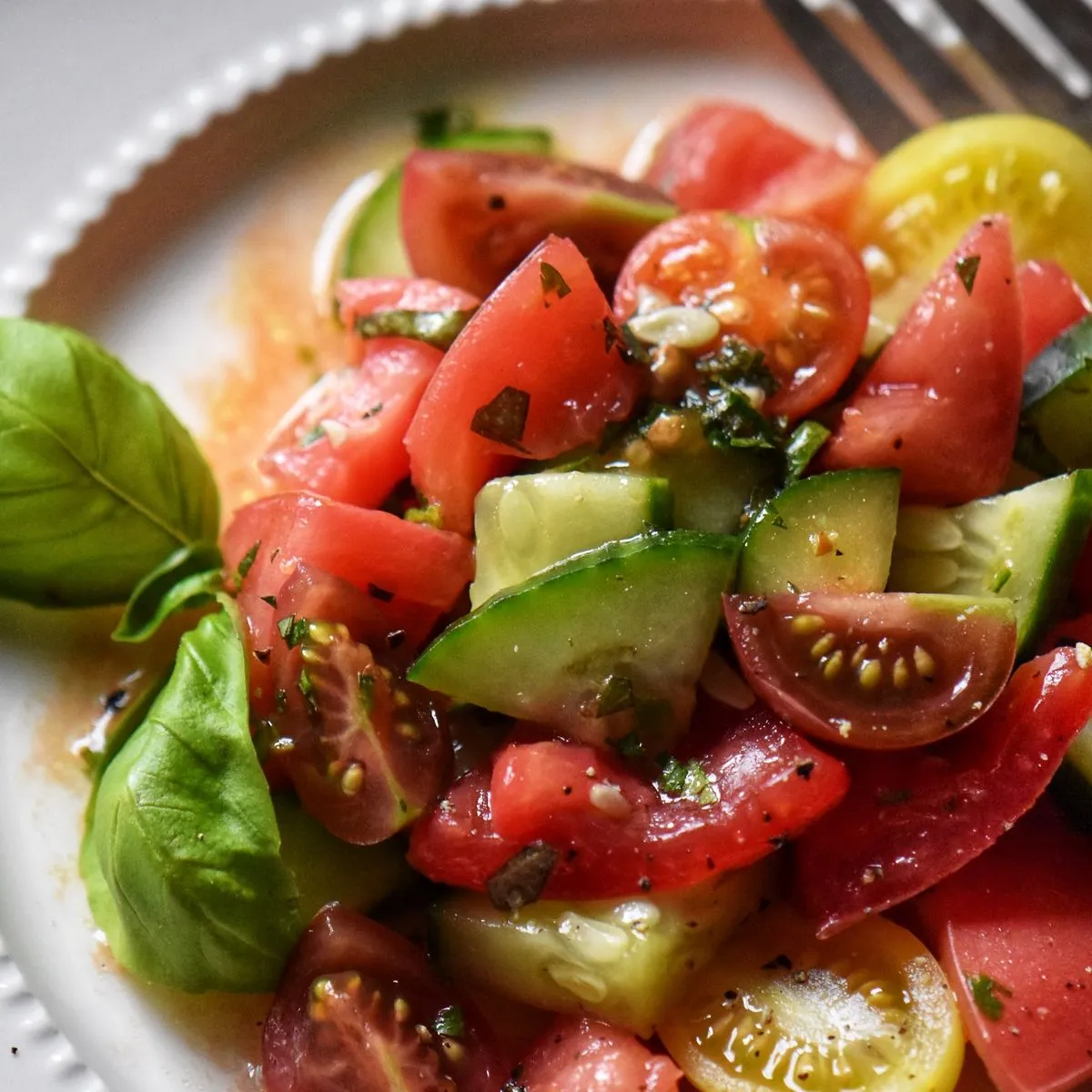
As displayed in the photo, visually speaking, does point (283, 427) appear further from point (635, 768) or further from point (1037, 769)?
point (1037, 769)

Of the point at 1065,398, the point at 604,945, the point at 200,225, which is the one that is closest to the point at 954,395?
the point at 1065,398

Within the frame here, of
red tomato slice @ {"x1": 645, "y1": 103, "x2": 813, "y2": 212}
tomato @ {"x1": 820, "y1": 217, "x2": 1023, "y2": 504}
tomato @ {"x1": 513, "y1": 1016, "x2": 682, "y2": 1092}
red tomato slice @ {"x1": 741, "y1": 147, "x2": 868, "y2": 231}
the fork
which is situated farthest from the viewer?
the fork

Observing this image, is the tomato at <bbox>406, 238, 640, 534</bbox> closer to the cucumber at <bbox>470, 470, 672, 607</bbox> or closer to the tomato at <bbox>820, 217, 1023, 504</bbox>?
the cucumber at <bbox>470, 470, 672, 607</bbox>

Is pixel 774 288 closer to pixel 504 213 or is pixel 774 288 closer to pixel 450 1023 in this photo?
pixel 504 213

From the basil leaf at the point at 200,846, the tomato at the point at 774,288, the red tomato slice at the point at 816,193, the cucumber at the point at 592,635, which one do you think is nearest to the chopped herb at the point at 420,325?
the tomato at the point at 774,288

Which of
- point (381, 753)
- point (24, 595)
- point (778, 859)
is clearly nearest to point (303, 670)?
point (381, 753)

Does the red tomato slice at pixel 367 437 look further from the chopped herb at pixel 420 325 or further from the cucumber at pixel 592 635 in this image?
the cucumber at pixel 592 635

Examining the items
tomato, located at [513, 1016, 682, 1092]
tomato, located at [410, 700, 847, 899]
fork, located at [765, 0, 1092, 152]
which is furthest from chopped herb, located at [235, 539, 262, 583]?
fork, located at [765, 0, 1092, 152]
